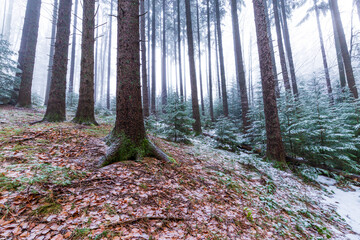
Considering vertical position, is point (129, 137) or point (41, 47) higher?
point (41, 47)

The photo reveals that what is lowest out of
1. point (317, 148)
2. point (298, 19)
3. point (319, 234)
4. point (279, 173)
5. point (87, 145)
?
point (319, 234)

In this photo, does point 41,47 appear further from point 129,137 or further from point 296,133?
point 296,133

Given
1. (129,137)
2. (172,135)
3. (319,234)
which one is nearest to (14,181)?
(129,137)

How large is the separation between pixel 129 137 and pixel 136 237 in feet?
7.01

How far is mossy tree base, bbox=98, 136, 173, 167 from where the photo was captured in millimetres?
3118

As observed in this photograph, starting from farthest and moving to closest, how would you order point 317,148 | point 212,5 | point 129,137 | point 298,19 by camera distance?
point 298,19, point 212,5, point 317,148, point 129,137

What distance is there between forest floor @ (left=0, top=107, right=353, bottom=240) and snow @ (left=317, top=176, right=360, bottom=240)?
17 centimetres

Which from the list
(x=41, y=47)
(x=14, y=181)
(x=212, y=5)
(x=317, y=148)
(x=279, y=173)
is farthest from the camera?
(x=41, y=47)

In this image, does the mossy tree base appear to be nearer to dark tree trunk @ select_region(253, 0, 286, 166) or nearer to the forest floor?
the forest floor

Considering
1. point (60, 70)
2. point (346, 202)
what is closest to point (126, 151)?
point (60, 70)

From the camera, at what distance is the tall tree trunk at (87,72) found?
225 inches

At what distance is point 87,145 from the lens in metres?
3.52

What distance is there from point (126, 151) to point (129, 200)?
1374 mm

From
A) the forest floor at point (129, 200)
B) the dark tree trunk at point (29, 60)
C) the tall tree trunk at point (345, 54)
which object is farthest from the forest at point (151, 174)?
the tall tree trunk at point (345, 54)
